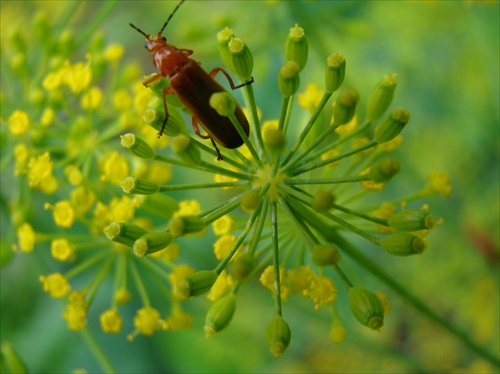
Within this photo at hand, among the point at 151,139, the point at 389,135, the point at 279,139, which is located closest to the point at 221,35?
the point at 279,139

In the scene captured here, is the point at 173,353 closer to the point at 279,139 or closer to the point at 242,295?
the point at 242,295

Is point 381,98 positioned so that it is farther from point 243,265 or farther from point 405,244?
point 243,265

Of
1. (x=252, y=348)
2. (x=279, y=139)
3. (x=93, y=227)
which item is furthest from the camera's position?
(x=252, y=348)

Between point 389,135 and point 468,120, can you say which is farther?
point 468,120

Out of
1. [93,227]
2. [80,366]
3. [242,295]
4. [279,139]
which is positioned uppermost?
[242,295]

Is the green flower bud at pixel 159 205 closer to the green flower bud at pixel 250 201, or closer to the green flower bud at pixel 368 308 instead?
the green flower bud at pixel 250 201

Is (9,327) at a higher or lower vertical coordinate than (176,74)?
lower

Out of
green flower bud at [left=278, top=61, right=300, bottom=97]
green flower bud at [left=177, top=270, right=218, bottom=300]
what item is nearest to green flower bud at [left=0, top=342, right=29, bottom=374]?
green flower bud at [left=177, top=270, right=218, bottom=300]

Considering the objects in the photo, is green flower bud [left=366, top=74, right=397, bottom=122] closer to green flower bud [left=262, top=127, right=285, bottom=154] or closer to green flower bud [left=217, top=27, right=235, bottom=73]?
green flower bud [left=262, top=127, right=285, bottom=154]
